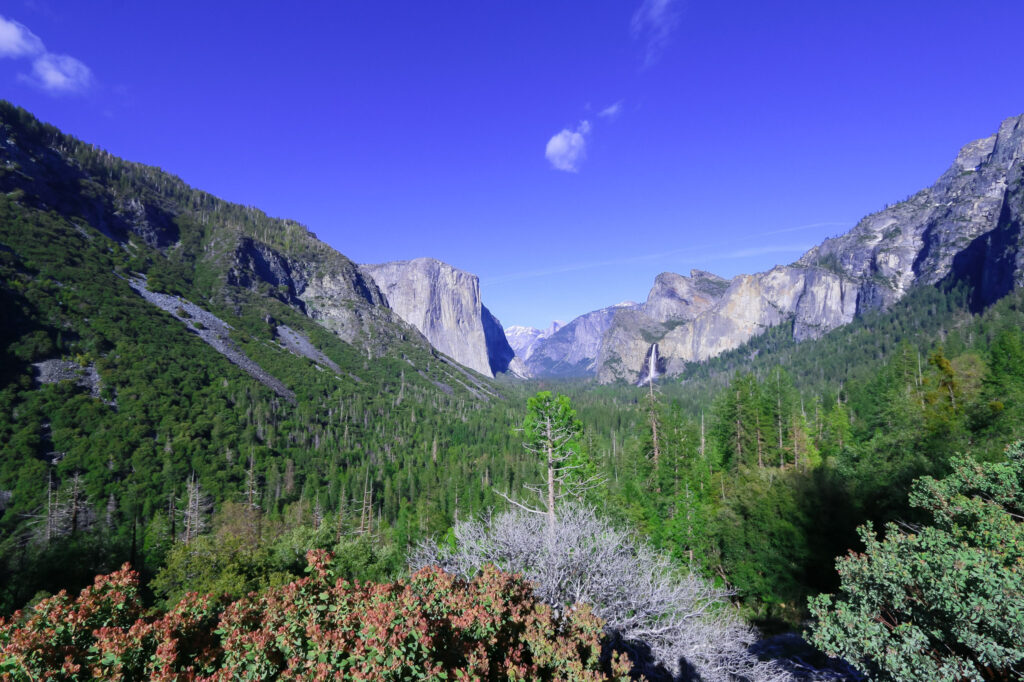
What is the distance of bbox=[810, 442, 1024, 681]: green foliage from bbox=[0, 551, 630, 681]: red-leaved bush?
5.49m

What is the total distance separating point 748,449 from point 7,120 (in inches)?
7553

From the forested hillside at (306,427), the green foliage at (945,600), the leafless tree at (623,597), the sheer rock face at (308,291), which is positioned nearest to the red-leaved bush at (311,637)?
the forested hillside at (306,427)

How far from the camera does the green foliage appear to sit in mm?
6680

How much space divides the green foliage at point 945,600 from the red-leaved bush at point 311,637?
549cm

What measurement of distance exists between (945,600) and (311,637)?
31.2 feet

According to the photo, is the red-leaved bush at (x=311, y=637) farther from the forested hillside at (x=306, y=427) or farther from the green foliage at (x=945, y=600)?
the green foliage at (x=945, y=600)

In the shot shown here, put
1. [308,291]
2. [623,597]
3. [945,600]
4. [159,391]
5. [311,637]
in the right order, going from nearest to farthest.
→ 1. [311,637]
2. [945,600]
3. [623,597]
4. [159,391]
5. [308,291]

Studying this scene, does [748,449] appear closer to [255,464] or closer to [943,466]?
[943,466]

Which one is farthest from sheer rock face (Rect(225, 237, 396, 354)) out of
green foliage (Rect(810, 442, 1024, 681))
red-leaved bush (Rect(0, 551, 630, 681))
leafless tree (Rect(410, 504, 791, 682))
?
green foliage (Rect(810, 442, 1024, 681))

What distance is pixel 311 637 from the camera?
4969 mm

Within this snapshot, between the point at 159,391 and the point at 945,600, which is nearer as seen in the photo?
the point at 945,600

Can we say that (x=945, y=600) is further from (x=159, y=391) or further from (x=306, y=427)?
(x=306, y=427)

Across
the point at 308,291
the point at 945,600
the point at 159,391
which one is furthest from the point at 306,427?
the point at 308,291

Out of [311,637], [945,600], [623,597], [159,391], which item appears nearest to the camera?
[311,637]
